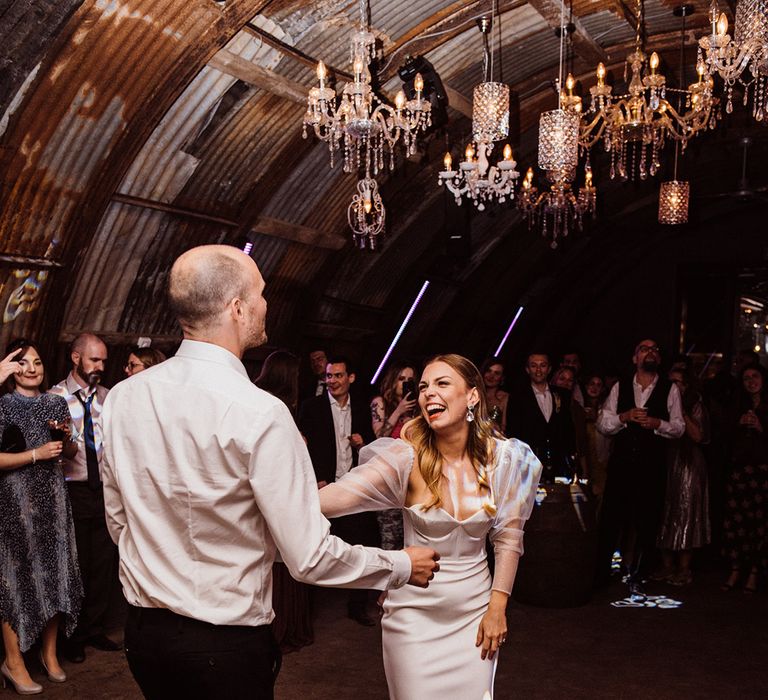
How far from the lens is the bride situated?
2.78 meters

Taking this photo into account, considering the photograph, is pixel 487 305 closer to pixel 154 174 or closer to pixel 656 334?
pixel 656 334

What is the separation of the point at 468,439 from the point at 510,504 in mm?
270

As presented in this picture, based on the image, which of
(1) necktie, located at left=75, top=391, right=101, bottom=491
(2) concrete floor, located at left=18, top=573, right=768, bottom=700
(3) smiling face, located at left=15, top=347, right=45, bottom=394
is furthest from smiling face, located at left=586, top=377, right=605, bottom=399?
(3) smiling face, located at left=15, top=347, right=45, bottom=394

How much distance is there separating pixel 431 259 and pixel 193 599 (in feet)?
28.0

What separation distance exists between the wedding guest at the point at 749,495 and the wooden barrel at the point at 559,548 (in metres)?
1.33

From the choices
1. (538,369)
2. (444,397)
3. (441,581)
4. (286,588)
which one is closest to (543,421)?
(538,369)

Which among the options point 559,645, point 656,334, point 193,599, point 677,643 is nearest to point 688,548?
point 677,643

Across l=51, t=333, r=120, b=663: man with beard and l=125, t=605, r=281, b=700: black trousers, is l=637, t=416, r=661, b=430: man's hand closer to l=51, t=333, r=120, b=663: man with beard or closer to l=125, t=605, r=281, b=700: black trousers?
l=51, t=333, r=120, b=663: man with beard

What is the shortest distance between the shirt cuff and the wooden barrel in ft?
12.5

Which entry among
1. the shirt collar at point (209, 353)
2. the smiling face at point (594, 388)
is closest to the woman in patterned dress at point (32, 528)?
the shirt collar at point (209, 353)

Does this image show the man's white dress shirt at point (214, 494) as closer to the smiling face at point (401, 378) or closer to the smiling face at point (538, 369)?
the smiling face at point (401, 378)

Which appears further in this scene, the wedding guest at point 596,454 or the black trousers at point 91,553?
the wedding guest at point 596,454

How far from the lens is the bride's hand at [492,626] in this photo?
2.76 meters

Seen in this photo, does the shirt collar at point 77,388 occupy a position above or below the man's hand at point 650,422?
above
